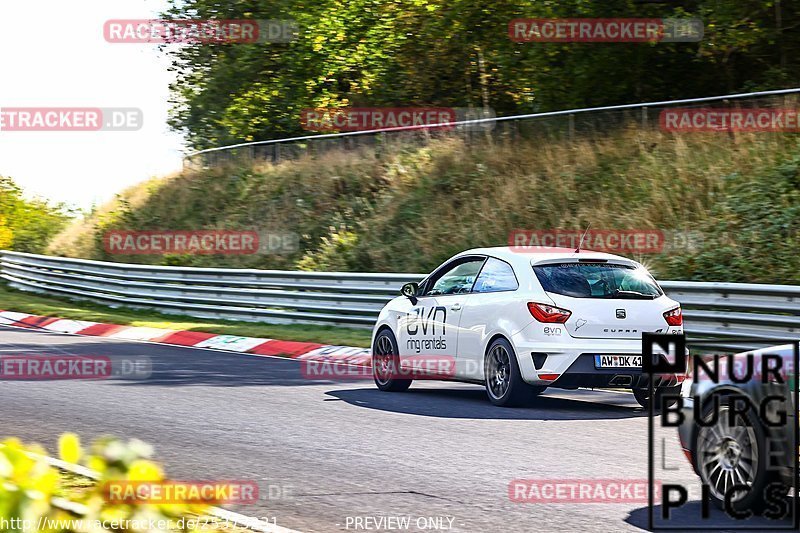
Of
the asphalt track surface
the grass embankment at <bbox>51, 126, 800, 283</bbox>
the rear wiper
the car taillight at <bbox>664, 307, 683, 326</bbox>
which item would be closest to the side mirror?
the asphalt track surface

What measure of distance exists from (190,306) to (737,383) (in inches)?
765

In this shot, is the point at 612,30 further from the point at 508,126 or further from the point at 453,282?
the point at 453,282

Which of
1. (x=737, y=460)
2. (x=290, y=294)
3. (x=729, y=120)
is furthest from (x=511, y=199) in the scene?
(x=737, y=460)

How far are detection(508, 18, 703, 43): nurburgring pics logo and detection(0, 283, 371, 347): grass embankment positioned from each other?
9.12m

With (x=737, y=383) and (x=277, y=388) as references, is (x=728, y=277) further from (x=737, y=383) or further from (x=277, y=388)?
(x=737, y=383)

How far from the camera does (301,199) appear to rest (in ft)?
102

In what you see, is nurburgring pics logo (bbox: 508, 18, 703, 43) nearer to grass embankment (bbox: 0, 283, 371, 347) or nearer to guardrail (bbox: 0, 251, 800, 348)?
guardrail (bbox: 0, 251, 800, 348)

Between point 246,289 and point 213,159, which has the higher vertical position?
point 213,159

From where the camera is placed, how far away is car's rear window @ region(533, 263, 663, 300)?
1113cm

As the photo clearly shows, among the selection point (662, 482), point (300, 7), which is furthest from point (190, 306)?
point (662, 482)

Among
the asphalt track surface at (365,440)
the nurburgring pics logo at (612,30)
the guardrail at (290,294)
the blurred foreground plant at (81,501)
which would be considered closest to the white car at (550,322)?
the asphalt track surface at (365,440)

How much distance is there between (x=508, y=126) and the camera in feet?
85.2

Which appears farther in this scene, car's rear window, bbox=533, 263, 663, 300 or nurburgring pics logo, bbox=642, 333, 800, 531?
car's rear window, bbox=533, 263, 663, 300

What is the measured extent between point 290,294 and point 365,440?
12525mm
